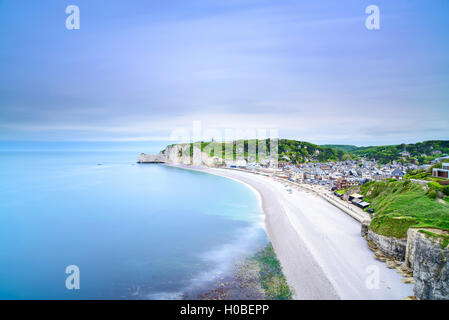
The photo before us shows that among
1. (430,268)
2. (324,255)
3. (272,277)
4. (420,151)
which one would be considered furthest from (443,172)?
(420,151)

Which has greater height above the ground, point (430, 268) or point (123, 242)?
point (430, 268)

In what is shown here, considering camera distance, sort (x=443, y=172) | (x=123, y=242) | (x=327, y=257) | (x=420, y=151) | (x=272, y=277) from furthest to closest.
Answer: (x=420, y=151)
(x=443, y=172)
(x=123, y=242)
(x=327, y=257)
(x=272, y=277)

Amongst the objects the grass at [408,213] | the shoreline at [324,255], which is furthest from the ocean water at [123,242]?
the grass at [408,213]

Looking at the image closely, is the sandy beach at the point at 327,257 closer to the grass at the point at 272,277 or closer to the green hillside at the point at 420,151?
the grass at the point at 272,277

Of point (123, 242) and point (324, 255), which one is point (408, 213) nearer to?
point (324, 255)
